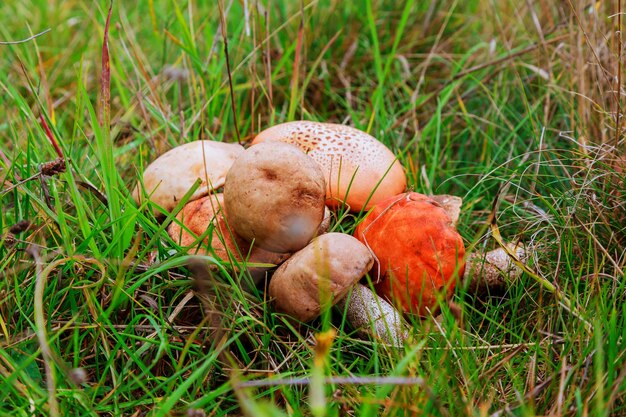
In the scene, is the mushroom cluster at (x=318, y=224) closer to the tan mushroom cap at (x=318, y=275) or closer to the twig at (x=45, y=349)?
the tan mushroom cap at (x=318, y=275)

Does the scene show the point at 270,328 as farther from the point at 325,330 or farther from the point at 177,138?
the point at 177,138

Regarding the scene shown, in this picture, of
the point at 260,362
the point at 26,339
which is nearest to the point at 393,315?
the point at 260,362

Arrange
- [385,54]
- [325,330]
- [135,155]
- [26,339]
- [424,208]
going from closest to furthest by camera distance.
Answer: [325,330] < [26,339] < [424,208] < [135,155] < [385,54]

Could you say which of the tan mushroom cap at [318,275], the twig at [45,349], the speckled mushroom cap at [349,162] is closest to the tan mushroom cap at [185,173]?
the speckled mushroom cap at [349,162]

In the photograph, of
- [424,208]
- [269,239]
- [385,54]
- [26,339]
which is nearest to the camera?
[26,339]

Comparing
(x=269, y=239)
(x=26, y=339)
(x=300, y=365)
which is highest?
(x=269, y=239)

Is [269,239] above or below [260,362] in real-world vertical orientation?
above
